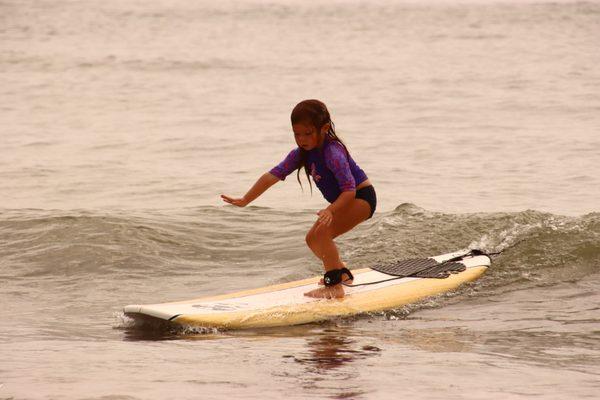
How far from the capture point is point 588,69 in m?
25.6

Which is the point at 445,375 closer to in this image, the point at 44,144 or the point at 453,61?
the point at 44,144

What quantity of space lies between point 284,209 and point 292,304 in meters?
5.11

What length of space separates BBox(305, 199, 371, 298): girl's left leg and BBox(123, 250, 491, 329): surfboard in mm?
100

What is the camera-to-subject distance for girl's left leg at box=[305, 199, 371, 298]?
23.8 ft

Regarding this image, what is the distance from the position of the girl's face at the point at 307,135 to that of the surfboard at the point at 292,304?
112 cm

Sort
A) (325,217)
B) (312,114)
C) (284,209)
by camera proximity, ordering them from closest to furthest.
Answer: (325,217)
(312,114)
(284,209)

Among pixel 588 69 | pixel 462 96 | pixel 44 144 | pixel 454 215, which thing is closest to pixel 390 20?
pixel 588 69

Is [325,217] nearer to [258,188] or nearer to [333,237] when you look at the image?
[258,188]

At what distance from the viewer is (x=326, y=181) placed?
7344 mm

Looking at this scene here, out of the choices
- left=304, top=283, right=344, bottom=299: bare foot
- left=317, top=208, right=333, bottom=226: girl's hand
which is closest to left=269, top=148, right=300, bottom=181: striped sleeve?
left=317, top=208, right=333, bottom=226: girl's hand

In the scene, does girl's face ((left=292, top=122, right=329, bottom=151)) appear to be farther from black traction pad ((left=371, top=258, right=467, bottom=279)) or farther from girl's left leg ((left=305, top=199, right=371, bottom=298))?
black traction pad ((left=371, top=258, right=467, bottom=279))

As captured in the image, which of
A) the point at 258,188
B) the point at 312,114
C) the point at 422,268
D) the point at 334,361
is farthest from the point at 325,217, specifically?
the point at 422,268

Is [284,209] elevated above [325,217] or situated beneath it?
situated beneath

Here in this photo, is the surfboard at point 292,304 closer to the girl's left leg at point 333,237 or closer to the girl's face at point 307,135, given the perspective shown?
the girl's left leg at point 333,237
